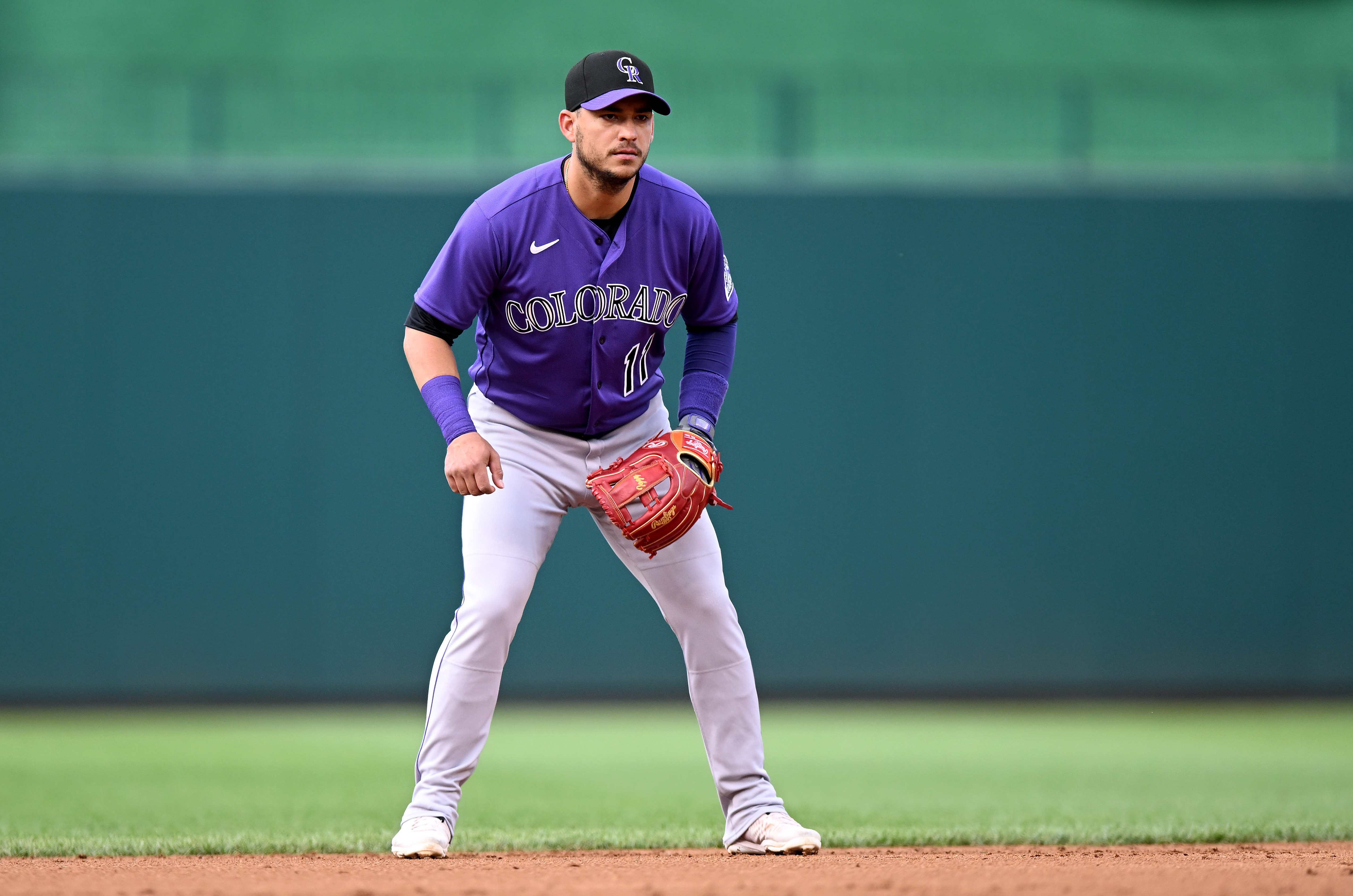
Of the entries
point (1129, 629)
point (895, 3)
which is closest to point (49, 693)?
point (1129, 629)

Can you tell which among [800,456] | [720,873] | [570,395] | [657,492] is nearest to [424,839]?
[720,873]

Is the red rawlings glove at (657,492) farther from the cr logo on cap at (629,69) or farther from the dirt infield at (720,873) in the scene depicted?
the cr logo on cap at (629,69)

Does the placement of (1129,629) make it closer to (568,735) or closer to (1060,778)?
(1060,778)

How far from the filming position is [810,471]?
27.7 ft

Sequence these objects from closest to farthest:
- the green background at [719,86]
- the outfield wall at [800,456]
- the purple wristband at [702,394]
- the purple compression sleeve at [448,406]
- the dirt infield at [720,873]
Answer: the dirt infield at [720,873]
the purple compression sleeve at [448,406]
the purple wristband at [702,394]
the outfield wall at [800,456]
the green background at [719,86]

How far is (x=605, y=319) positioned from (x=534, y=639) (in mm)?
4958

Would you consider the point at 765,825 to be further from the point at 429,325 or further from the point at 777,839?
the point at 429,325

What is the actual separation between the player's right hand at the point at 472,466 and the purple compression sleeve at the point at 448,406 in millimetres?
33

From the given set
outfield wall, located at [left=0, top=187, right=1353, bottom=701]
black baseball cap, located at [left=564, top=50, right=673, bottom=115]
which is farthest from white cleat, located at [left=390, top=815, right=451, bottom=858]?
outfield wall, located at [left=0, top=187, right=1353, bottom=701]

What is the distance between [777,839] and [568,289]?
60.1 inches

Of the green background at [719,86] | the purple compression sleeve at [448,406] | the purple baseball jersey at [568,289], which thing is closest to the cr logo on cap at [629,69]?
the purple baseball jersey at [568,289]

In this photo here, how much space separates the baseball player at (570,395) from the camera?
3.42 metres

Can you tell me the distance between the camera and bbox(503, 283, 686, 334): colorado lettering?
11.5ft

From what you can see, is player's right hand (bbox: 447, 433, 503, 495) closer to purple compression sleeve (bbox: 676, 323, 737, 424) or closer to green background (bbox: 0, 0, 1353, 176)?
purple compression sleeve (bbox: 676, 323, 737, 424)
